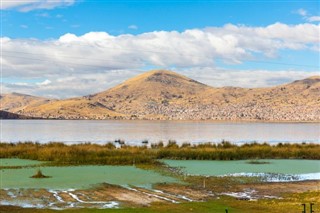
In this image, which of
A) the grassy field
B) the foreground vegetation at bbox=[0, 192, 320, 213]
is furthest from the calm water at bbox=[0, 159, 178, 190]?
the foreground vegetation at bbox=[0, 192, 320, 213]

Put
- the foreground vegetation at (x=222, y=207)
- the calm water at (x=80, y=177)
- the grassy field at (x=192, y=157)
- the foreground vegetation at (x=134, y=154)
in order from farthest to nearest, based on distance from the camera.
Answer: the foreground vegetation at (x=134, y=154)
the calm water at (x=80, y=177)
the grassy field at (x=192, y=157)
the foreground vegetation at (x=222, y=207)

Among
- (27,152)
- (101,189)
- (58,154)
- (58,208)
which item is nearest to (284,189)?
(101,189)

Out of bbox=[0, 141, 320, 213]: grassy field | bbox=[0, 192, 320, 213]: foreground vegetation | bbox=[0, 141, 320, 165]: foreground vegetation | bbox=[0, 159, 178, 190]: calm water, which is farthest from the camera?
bbox=[0, 141, 320, 165]: foreground vegetation

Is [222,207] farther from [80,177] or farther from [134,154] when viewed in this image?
[134,154]

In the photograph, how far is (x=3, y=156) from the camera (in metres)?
50.6

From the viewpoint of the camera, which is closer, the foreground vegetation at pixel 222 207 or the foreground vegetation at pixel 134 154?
the foreground vegetation at pixel 222 207

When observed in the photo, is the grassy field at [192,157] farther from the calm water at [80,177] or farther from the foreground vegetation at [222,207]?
the calm water at [80,177]

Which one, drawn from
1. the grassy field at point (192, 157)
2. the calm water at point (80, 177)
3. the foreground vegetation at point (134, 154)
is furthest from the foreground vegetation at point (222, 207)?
the foreground vegetation at point (134, 154)

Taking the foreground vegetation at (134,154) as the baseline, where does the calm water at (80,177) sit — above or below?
below

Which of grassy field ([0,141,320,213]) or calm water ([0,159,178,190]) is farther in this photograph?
calm water ([0,159,178,190])

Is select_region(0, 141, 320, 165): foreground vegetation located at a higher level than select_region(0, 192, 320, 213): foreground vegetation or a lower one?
higher

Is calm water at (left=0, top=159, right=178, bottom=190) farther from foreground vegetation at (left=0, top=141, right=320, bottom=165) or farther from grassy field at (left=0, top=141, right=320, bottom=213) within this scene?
foreground vegetation at (left=0, top=141, right=320, bottom=165)

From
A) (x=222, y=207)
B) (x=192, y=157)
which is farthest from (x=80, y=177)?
(x=192, y=157)

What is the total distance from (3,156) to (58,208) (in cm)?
3050
